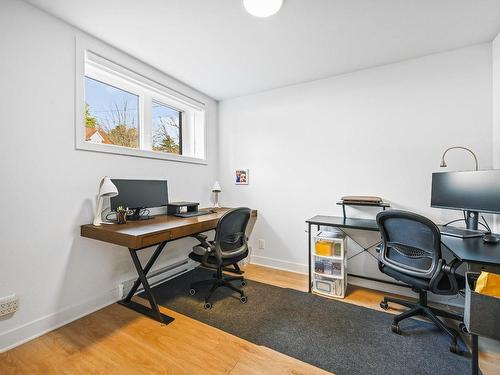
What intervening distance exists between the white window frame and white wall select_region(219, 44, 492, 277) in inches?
17.4

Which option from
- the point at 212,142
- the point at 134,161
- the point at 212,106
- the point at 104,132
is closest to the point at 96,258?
the point at 134,161

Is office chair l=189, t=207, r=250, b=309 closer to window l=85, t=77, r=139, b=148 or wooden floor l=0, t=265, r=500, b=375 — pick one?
wooden floor l=0, t=265, r=500, b=375

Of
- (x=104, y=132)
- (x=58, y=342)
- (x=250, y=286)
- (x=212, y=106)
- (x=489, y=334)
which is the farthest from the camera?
(x=212, y=106)

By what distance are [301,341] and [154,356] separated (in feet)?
3.45

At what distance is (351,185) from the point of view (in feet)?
8.75

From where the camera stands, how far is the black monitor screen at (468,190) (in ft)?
5.75

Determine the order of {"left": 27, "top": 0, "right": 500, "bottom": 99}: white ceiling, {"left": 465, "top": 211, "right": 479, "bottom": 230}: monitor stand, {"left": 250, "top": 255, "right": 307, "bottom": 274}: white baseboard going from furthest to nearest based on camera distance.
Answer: {"left": 250, "top": 255, "right": 307, "bottom": 274}: white baseboard → {"left": 465, "top": 211, "right": 479, "bottom": 230}: monitor stand → {"left": 27, "top": 0, "right": 500, "bottom": 99}: white ceiling

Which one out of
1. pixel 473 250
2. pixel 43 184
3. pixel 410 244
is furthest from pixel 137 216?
pixel 473 250

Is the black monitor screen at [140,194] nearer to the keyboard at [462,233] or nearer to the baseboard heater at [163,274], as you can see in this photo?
the baseboard heater at [163,274]

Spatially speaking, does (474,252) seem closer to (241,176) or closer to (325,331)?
(325,331)

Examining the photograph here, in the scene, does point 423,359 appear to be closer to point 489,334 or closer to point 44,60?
point 489,334

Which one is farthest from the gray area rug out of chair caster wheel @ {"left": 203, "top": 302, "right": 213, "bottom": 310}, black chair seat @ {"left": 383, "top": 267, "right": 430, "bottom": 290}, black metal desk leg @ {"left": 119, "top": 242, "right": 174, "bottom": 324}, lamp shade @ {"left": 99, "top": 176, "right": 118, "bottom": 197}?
lamp shade @ {"left": 99, "top": 176, "right": 118, "bottom": 197}

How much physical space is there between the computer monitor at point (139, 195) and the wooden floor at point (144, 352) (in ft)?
3.28

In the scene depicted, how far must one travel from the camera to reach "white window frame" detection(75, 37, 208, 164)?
199 cm
